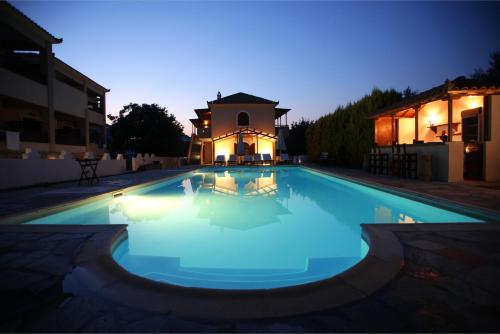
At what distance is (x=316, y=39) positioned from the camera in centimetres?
1956

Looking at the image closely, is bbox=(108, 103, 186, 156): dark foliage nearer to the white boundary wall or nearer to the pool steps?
the white boundary wall

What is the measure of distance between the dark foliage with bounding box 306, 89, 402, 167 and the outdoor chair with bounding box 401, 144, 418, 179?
14.0 ft

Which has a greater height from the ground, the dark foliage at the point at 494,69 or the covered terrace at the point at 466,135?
the dark foliage at the point at 494,69

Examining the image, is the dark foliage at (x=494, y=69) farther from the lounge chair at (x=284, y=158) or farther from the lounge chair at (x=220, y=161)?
the lounge chair at (x=220, y=161)

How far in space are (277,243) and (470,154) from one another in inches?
338

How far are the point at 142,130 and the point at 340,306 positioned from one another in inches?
941

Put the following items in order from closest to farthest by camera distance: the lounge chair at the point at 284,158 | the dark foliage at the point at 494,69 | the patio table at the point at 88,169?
the patio table at the point at 88,169
the lounge chair at the point at 284,158
the dark foliage at the point at 494,69

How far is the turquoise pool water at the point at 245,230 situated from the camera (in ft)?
9.68

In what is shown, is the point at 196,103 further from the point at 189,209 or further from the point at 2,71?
the point at 189,209

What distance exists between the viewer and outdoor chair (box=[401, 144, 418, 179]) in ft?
30.8

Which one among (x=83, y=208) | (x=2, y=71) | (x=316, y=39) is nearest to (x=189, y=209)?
(x=83, y=208)

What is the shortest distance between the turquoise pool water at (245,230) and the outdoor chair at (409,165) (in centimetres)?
264

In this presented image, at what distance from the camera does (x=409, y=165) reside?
9633 millimetres

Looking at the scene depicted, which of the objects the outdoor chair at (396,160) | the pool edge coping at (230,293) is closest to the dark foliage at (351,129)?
the outdoor chair at (396,160)
